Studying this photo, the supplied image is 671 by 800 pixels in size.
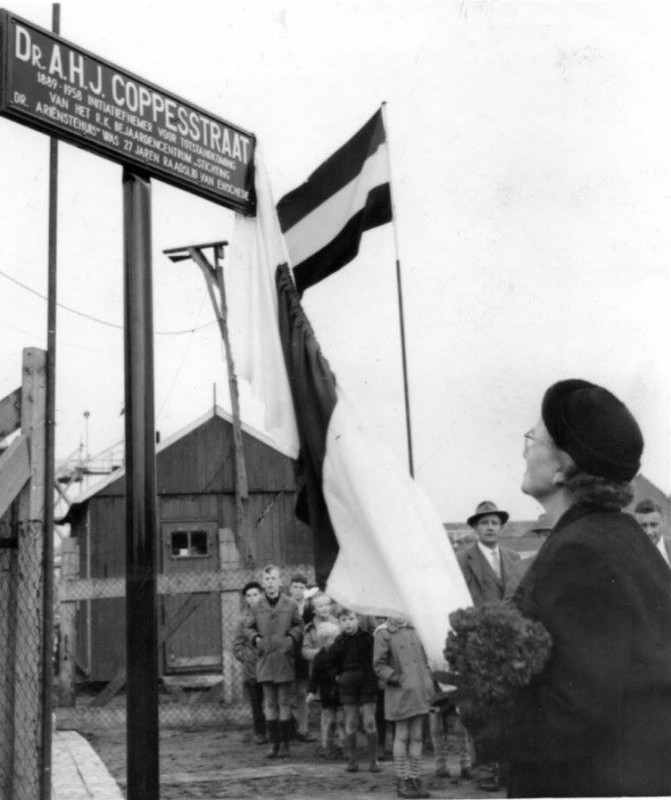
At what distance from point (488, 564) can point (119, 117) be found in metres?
5.22

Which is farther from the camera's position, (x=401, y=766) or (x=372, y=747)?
(x=372, y=747)

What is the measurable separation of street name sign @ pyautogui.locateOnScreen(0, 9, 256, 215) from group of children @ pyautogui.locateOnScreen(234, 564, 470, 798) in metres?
4.60

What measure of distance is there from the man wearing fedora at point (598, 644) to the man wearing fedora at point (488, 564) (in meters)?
4.84

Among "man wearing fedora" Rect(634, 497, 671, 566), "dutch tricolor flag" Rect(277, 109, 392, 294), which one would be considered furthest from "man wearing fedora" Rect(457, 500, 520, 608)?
"dutch tricolor flag" Rect(277, 109, 392, 294)

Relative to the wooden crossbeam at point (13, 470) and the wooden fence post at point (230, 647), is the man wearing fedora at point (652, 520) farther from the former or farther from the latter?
the wooden fence post at point (230, 647)

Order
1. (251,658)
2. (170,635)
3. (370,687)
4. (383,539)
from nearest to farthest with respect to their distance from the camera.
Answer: (383,539) → (370,687) → (251,658) → (170,635)

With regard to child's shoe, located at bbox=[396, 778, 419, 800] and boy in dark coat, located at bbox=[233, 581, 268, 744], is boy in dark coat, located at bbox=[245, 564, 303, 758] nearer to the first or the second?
boy in dark coat, located at bbox=[233, 581, 268, 744]

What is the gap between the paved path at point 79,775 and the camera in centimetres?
665

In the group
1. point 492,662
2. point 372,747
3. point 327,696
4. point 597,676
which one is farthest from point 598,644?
point 327,696

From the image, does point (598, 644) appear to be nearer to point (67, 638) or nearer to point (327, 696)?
point (327, 696)

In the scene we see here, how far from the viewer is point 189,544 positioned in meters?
17.4

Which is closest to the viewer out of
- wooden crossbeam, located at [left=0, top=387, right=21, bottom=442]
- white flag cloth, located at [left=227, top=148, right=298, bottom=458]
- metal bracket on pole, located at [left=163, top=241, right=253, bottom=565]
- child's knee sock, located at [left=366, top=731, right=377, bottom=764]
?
white flag cloth, located at [left=227, top=148, right=298, bottom=458]

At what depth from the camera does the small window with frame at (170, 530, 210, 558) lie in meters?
17.3

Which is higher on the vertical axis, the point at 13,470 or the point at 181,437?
the point at 181,437
